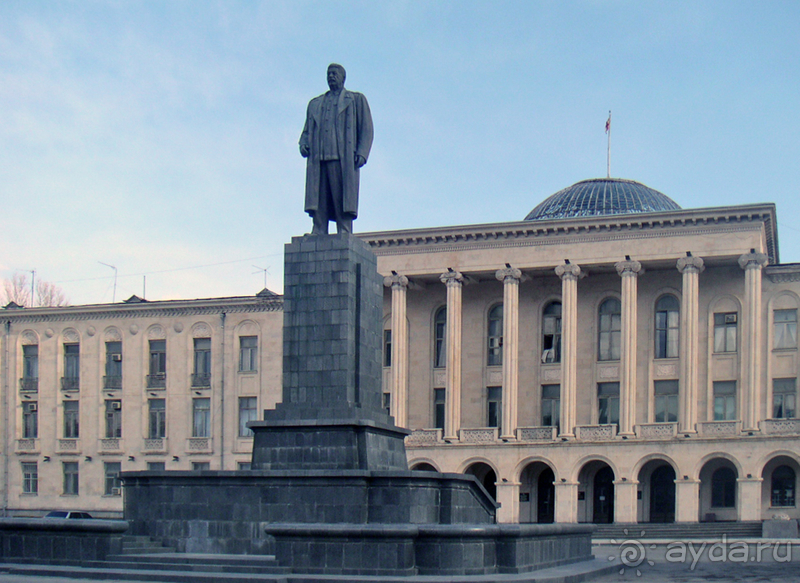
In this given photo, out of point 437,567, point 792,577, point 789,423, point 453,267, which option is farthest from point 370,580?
point 453,267

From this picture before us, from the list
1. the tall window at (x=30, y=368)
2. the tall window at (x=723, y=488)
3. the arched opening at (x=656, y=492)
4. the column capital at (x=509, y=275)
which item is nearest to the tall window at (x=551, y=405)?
the arched opening at (x=656, y=492)

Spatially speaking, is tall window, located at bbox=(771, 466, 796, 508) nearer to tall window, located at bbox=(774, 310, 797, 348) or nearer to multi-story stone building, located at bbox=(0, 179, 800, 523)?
multi-story stone building, located at bbox=(0, 179, 800, 523)

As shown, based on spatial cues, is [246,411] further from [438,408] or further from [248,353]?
[438,408]

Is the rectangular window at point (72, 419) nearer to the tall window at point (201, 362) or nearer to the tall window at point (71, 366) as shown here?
the tall window at point (71, 366)

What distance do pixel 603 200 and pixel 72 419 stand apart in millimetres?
30541

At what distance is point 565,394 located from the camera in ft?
180

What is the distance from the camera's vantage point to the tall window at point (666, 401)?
54.8 m

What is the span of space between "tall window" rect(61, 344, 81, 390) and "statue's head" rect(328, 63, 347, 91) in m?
42.4

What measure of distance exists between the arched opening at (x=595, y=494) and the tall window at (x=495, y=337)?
6943 millimetres

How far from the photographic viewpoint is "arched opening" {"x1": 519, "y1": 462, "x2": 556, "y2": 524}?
2248 inches

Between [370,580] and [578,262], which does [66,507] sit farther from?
[370,580]

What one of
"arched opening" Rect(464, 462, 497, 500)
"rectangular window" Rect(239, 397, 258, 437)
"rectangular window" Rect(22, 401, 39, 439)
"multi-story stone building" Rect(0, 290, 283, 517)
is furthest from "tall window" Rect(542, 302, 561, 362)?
"rectangular window" Rect(22, 401, 39, 439)

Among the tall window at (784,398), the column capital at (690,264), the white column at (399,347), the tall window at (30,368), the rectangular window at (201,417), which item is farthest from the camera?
the tall window at (30,368)

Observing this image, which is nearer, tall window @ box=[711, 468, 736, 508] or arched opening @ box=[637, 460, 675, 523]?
tall window @ box=[711, 468, 736, 508]
